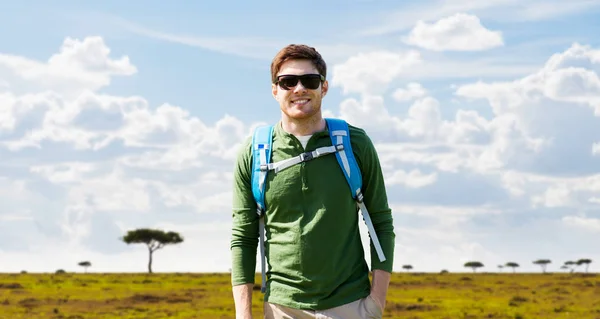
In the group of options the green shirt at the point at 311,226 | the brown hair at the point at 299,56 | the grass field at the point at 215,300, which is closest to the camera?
the green shirt at the point at 311,226

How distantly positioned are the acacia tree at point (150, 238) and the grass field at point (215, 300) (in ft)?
99.1

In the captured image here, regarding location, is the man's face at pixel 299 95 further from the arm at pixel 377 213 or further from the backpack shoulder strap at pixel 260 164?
the arm at pixel 377 213

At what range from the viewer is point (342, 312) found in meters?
4.74

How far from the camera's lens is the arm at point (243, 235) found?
16.0 feet

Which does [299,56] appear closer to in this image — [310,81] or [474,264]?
[310,81]

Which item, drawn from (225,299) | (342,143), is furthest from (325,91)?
(225,299)

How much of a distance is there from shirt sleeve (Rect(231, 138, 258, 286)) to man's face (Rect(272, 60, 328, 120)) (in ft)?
1.05

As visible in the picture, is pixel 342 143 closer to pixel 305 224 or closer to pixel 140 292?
pixel 305 224

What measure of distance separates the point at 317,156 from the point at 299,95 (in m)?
0.35

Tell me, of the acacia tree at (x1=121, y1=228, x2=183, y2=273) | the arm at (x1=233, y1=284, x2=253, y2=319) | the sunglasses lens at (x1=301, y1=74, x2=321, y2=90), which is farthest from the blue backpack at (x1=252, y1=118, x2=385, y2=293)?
the acacia tree at (x1=121, y1=228, x2=183, y2=273)

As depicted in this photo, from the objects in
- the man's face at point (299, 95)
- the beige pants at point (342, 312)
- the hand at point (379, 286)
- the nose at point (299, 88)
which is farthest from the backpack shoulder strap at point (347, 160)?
the beige pants at point (342, 312)

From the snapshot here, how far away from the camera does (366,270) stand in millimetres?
4859

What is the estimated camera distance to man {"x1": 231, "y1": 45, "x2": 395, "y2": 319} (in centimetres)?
472

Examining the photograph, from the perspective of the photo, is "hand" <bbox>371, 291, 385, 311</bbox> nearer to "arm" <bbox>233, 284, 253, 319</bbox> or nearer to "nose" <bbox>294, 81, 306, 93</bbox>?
"arm" <bbox>233, 284, 253, 319</bbox>
